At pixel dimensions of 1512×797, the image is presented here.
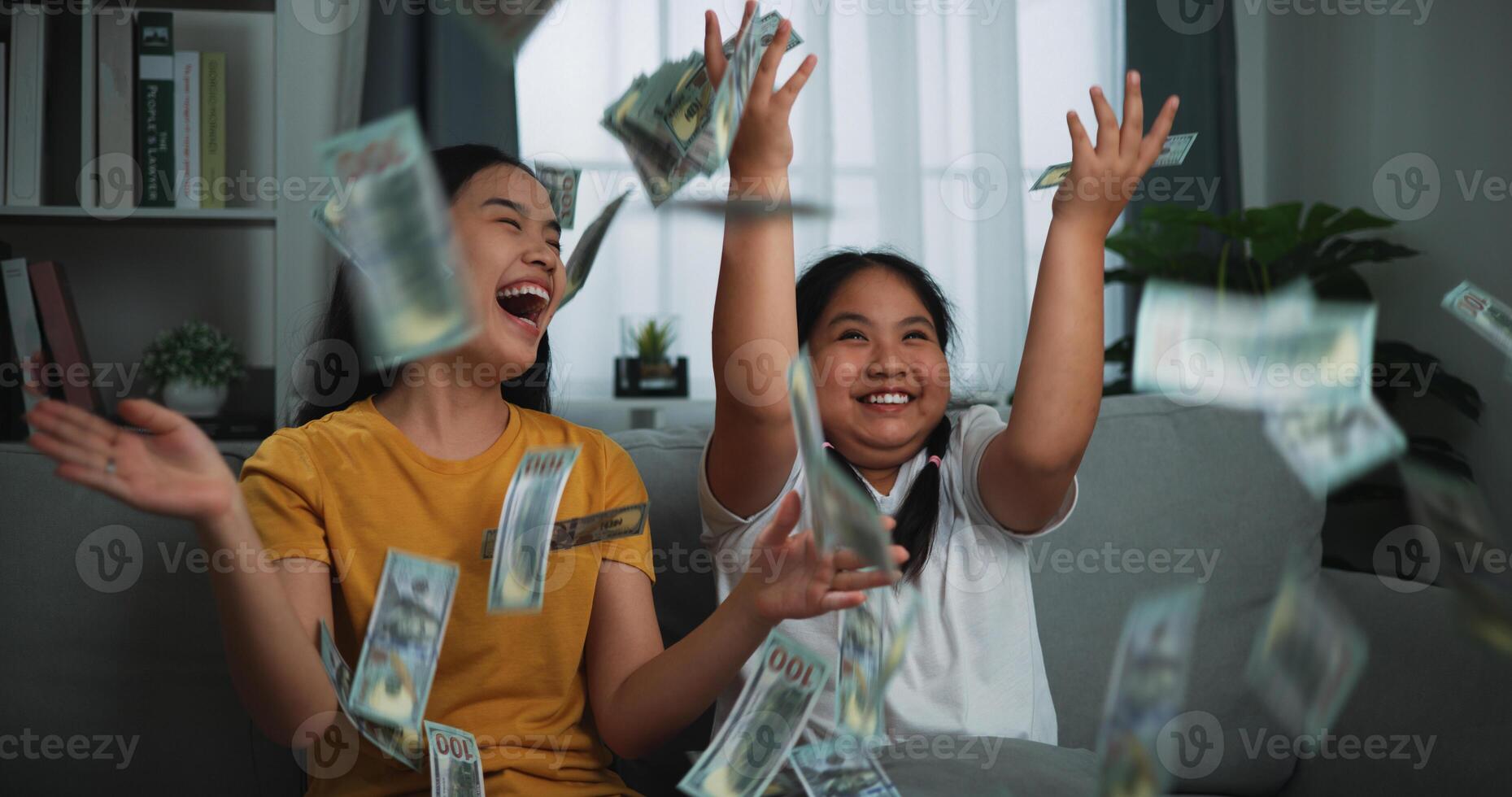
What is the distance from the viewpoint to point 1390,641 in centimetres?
137

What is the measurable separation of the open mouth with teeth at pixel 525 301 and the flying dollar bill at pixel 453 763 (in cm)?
40

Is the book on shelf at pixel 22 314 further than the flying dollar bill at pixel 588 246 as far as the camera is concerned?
Yes

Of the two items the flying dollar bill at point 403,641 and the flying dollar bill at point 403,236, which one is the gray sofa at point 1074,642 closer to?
the flying dollar bill at point 403,641

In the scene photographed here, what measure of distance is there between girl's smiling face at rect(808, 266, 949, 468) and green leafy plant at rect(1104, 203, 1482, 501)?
5.25ft

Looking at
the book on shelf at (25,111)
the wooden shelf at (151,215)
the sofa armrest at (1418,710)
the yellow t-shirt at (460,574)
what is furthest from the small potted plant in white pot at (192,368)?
the sofa armrest at (1418,710)

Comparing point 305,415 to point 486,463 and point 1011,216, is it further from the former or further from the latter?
point 1011,216

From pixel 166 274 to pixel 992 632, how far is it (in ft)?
7.10

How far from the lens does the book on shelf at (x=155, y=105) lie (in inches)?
82.5

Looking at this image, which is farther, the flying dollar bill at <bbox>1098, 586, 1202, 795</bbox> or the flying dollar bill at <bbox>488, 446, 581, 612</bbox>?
the flying dollar bill at <bbox>488, 446, 581, 612</bbox>

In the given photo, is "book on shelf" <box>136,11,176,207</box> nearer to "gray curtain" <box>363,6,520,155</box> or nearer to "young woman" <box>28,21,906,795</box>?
"gray curtain" <box>363,6,520,155</box>

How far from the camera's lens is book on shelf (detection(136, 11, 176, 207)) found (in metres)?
2.10

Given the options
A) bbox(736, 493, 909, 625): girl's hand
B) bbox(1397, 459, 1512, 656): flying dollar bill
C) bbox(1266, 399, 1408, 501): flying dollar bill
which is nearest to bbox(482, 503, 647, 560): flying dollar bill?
bbox(736, 493, 909, 625): girl's hand

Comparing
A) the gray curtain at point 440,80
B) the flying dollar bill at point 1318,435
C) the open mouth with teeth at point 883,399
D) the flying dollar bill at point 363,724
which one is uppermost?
the gray curtain at point 440,80

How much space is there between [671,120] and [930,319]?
0.47 meters
